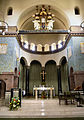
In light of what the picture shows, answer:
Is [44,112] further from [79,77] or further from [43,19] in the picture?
[43,19]

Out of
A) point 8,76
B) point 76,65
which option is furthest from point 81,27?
point 8,76

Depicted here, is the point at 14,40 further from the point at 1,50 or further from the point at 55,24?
the point at 55,24

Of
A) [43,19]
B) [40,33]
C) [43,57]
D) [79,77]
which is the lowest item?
[79,77]

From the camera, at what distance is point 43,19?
14.2m

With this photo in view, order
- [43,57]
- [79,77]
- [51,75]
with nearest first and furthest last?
1. [79,77]
2. [43,57]
3. [51,75]

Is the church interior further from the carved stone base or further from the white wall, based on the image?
the white wall

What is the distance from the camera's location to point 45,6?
1527 centimetres

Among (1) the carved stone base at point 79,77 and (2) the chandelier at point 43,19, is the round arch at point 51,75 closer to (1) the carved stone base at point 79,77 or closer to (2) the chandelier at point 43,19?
(2) the chandelier at point 43,19

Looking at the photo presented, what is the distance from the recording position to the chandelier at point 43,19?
14078 mm

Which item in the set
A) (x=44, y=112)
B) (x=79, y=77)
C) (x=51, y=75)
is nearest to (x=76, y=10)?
(x=79, y=77)

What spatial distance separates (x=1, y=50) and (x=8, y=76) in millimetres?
2867

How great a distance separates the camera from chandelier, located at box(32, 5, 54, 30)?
14078 mm

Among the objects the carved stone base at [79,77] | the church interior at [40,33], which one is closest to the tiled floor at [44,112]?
the church interior at [40,33]

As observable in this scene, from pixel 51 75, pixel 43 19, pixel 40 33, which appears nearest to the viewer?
pixel 40 33
